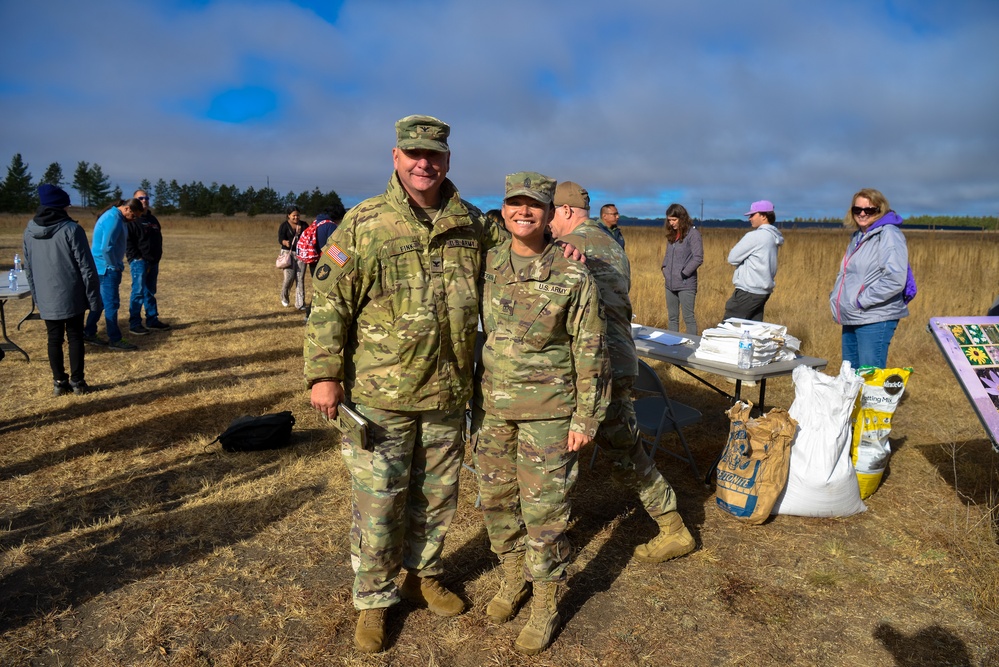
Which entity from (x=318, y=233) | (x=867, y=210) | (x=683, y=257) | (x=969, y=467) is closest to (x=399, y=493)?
(x=867, y=210)

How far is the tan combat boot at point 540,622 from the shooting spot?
7.97 feet

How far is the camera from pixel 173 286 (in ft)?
42.4

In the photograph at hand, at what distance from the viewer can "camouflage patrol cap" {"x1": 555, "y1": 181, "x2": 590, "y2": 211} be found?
302cm

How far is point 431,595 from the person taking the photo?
269 centimetres

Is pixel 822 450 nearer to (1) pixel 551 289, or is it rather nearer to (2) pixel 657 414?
(2) pixel 657 414

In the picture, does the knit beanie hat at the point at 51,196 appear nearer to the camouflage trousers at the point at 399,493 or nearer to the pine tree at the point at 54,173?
the camouflage trousers at the point at 399,493

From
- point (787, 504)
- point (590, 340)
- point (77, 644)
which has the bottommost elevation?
point (77, 644)

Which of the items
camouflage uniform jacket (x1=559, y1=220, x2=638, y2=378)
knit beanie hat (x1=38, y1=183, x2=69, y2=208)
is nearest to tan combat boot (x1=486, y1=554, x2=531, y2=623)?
camouflage uniform jacket (x1=559, y1=220, x2=638, y2=378)

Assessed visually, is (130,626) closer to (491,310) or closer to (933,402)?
(491,310)

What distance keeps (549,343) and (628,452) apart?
3.06 feet

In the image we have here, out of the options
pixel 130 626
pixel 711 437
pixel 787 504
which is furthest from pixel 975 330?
pixel 130 626

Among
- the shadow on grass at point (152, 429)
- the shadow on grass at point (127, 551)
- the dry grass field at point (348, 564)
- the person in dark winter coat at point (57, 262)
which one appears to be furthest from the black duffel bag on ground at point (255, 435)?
the person in dark winter coat at point (57, 262)

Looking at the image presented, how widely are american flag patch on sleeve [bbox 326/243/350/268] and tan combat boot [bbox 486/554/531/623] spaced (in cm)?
143

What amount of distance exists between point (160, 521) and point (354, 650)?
1.70m
